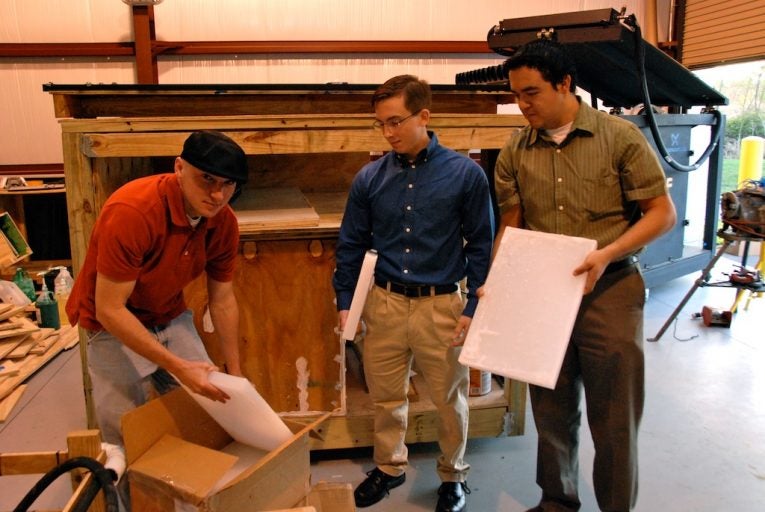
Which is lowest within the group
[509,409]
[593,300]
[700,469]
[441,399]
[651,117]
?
[700,469]

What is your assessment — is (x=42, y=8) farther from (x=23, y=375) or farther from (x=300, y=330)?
(x=300, y=330)

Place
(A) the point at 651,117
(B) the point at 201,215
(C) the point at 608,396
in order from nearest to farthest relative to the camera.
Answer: (B) the point at 201,215, (C) the point at 608,396, (A) the point at 651,117

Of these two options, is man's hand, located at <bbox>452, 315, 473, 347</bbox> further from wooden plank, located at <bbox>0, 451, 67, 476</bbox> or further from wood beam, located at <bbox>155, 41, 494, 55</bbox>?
wood beam, located at <bbox>155, 41, 494, 55</bbox>

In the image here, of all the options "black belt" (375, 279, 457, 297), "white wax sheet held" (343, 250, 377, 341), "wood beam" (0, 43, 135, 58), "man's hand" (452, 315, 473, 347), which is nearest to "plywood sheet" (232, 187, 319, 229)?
"white wax sheet held" (343, 250, 377, 341)

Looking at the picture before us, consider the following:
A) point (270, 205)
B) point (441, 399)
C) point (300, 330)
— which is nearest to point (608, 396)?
point (441, 399)

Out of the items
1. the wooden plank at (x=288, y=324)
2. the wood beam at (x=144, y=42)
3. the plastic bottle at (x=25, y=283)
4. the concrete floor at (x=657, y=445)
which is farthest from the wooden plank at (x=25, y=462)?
the wood beam at (x=144, y=42)

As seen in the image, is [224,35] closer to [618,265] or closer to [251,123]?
[251,123]

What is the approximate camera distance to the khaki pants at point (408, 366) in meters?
2.22

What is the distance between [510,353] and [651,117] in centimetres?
290

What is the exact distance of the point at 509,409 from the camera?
9.23 ft

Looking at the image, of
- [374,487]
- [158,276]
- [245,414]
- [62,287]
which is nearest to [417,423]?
[374,487]

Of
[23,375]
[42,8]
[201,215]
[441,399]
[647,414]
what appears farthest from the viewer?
[42,8]

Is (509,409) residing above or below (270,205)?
below

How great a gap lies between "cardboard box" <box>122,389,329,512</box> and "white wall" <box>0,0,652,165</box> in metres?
4.64
